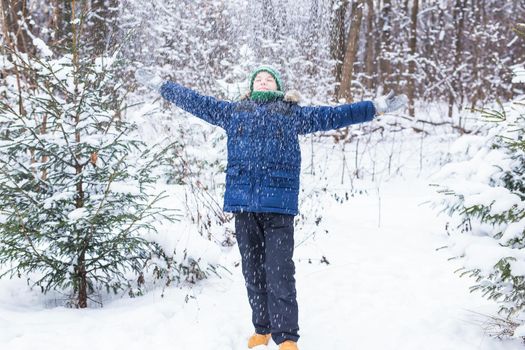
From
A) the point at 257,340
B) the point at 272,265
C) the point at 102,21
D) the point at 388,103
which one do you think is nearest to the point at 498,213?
the point at 388,103

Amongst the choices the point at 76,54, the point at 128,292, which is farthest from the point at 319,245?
the point at 76,54

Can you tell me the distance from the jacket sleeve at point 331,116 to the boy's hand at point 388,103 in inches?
1.3

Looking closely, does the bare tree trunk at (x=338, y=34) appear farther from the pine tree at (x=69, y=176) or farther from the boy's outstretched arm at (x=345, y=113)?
the boy's outstretched arm at (x=345, y=113)

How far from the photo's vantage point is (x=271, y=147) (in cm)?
303

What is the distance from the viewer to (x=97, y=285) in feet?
13.6

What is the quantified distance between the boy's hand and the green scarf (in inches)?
22.7

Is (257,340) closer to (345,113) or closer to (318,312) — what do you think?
(318,312)

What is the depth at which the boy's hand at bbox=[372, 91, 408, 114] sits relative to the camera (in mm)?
2992

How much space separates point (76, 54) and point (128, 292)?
6.06 ft

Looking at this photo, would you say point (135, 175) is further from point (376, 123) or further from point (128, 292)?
point (376, 123)

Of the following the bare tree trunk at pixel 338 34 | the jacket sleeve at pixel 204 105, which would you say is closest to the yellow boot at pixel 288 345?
the jacket sleeve at pixel 204 105

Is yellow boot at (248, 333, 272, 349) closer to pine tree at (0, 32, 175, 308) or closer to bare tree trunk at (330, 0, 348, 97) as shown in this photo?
pine tree at (0, 32, 175, 308)

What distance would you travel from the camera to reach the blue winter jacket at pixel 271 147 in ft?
9.85

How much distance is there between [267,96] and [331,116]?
0.41m
